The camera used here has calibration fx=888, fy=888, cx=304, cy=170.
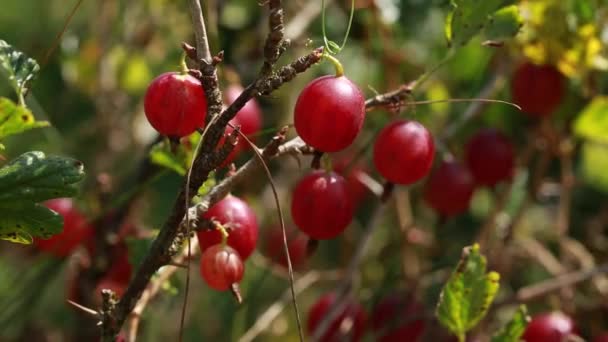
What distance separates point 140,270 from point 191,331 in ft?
4.03

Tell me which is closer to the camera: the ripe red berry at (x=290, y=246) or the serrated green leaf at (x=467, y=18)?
the serrated green leaf at (x=467, y=18)

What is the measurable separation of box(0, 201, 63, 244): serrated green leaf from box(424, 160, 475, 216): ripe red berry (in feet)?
2.39

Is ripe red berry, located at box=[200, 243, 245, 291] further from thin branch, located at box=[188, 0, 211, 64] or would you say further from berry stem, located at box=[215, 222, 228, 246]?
thin branch, located at box=[188, 0, 211, 64]

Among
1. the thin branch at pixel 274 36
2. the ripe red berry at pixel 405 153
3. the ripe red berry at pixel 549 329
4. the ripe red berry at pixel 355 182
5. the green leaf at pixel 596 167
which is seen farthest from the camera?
the green leaf at pixel 596 167

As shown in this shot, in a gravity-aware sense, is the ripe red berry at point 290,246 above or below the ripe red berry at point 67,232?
below

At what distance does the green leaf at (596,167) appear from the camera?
2.03 meters

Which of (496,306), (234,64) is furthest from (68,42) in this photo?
(496,306)

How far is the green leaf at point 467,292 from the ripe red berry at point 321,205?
0.15 meters

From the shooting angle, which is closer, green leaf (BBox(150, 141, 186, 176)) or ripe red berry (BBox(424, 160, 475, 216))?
green leaf (BBox(150, 141, 186, 176))

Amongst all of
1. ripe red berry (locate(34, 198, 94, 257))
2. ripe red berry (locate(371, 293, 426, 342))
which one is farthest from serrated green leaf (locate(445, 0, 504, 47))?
ripe red berry (locate(34, 198, 94, 257))

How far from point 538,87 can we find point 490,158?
15cm

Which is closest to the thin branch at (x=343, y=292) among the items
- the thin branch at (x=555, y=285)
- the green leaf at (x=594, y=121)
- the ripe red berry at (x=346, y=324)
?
the ripe red berry at (x=346, y=324)

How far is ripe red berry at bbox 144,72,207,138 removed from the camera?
0.91m

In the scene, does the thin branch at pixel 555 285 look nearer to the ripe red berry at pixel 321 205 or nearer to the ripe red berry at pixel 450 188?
the ripe red berry at pixel 450 188
